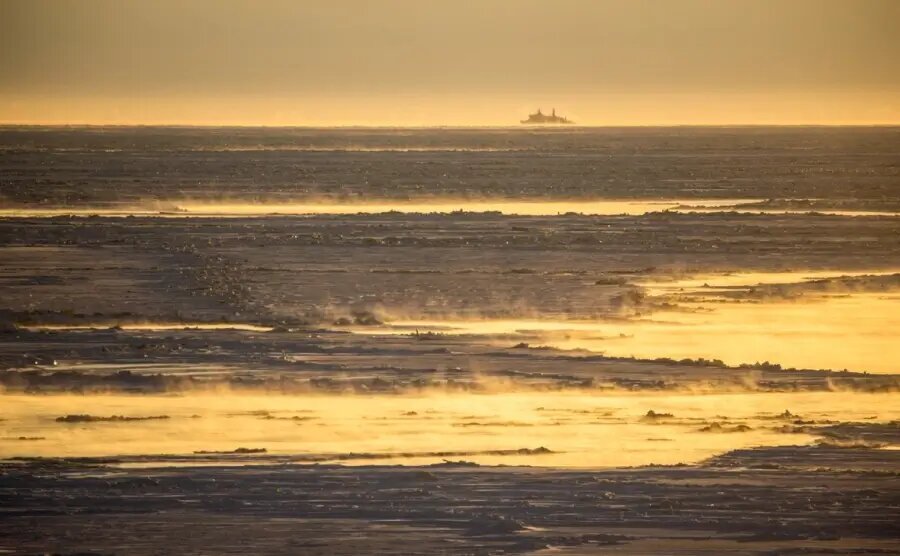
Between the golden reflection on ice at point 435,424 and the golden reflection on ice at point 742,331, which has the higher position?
the golden reflection on ice at point 435,424

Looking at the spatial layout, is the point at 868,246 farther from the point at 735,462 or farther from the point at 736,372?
the point at 735,462

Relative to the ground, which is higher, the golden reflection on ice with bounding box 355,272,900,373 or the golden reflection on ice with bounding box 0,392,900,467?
the golden reflection on ice with bounding box 0,392,900,467

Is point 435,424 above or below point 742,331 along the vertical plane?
above

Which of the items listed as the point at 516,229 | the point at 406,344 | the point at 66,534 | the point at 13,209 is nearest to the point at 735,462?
the point at 66,534

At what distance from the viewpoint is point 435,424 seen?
1753cm

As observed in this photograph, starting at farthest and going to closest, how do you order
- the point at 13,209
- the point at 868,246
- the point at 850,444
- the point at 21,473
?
the point at 13,209 → the point at 868,246 → the point at 850,444 → the point at 21,473

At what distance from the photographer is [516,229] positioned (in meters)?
45.9

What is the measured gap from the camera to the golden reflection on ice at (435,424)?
16281 millimetres

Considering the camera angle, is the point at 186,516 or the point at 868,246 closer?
the point at 186,516

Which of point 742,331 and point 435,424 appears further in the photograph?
point 742,331

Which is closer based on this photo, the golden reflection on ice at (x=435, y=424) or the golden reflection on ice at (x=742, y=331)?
the golden reflection on ice at (x=435, y=424)

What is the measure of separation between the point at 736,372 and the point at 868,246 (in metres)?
21.4

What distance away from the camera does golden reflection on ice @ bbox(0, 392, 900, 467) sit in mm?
16281

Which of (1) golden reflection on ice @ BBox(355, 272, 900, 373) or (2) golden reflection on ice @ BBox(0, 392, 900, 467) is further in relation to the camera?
(1) golden reflection on ice @ BBox(355, 272, 900, 373)
